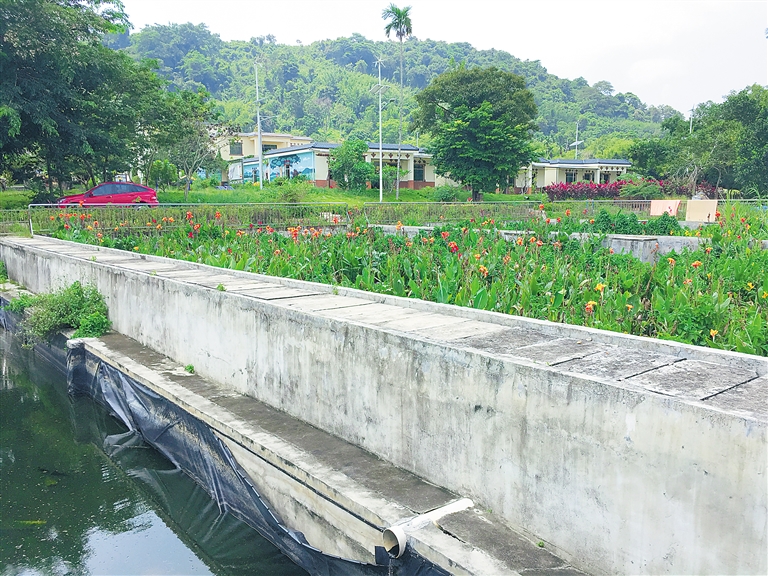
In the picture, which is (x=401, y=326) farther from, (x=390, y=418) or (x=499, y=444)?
(x=499, y=444)

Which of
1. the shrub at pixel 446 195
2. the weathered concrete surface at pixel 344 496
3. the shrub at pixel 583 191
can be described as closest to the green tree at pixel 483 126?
the shrub at pixel 446 195

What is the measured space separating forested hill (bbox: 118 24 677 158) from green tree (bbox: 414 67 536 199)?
1292 inches

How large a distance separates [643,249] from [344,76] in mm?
95383

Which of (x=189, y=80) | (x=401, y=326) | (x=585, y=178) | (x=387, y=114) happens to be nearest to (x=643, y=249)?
(x=401, y=326)

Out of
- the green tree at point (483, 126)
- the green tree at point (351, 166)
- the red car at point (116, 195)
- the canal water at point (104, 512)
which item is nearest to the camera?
the canal water at point (104, 512)

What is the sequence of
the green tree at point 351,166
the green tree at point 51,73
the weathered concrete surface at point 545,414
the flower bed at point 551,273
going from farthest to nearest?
the green tree at point 351,166 < the green tree at point 51,73 < the flower bed at point 551,273 < the weathered concrete surface at point 545,414

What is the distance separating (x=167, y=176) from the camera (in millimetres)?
35531

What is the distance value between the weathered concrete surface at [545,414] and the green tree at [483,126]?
33.5 meters

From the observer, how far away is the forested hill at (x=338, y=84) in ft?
279

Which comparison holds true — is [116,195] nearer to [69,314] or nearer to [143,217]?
[143,217]

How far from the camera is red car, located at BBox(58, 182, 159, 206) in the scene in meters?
23.9

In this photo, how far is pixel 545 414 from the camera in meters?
3.40

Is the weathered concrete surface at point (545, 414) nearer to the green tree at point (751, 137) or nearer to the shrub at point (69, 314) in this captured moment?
the shrub at point (69, 314)

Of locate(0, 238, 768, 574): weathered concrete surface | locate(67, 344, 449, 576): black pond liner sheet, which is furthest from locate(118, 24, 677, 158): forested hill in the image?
locate(0, 238, 768, 574): weathered concrete surface
